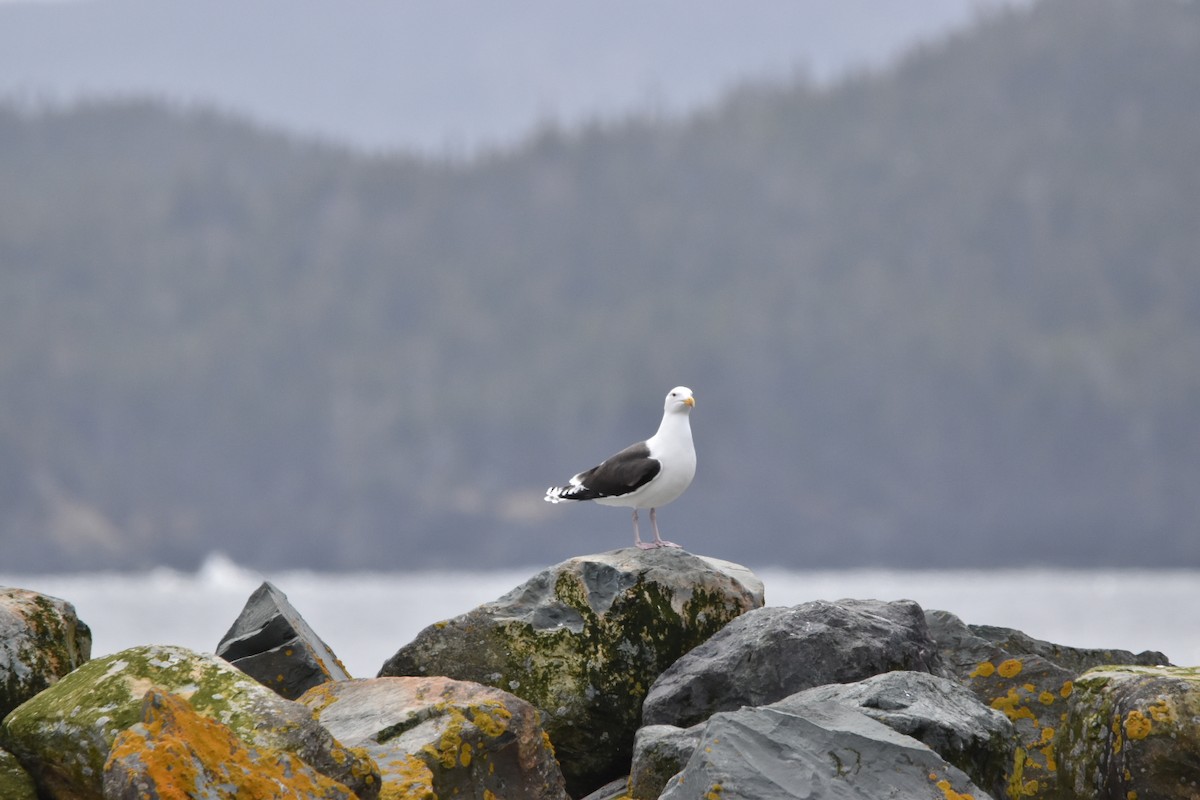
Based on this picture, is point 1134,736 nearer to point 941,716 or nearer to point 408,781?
point 941,716

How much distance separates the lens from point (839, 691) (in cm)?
959

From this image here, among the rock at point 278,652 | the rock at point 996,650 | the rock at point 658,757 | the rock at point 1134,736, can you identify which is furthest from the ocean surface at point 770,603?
the rock at point 1134,736

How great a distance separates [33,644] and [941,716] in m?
5.17

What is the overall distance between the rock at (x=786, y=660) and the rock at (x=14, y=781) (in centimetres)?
371

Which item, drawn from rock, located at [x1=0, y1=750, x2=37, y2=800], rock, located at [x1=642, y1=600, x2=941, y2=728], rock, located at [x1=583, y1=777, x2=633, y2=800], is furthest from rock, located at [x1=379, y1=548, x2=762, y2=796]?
rock, located at [x1=0, y1=750, x2=37, y2=800]

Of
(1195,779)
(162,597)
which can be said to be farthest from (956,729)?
(162,597)

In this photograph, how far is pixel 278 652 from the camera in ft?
37.6

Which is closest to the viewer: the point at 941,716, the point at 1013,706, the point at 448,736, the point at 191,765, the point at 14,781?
the point at 191,765

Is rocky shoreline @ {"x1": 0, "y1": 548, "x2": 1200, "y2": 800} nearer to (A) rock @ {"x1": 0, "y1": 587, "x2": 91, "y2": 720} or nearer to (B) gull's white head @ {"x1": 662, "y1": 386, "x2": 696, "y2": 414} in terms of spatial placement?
(A) rock @ {"x1": 0, "y1": 587, "x2": 91, "y2": 720}

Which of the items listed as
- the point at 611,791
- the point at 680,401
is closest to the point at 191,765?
the point at 611,791

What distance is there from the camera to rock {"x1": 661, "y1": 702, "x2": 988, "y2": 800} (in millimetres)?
8328

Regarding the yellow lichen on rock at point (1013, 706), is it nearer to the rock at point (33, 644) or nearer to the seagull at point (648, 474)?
the seagull at point (648, 474)

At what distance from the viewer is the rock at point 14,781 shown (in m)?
8.83

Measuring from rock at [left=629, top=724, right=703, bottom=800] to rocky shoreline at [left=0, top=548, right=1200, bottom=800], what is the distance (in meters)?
0.02
